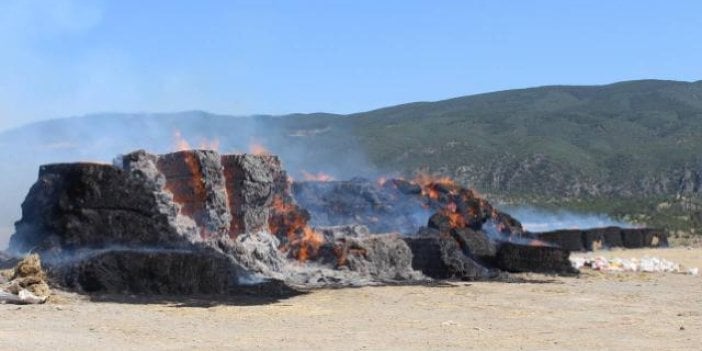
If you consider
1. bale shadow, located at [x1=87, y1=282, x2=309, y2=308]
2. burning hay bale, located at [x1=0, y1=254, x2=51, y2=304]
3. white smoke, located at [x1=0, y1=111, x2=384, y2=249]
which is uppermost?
white smoke, located at [x1=0, y1=111, x2=384, y2=249]

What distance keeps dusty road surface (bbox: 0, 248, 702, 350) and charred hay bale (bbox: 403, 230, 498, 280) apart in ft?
7.82

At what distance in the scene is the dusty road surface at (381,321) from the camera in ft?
39.0

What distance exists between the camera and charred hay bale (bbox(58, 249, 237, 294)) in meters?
16.9

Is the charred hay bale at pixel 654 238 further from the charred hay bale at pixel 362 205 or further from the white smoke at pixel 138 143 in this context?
the white smoke at pixel 138 143

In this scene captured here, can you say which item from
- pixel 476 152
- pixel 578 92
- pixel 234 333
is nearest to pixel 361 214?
pixel 234 333

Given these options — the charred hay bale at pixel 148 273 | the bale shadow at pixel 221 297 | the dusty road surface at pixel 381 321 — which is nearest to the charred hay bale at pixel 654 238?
the dusty road surface at pixel 381 321

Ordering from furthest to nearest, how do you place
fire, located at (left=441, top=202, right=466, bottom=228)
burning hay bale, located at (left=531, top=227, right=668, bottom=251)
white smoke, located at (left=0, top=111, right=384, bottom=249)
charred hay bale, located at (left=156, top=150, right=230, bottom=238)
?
white smoke, located at (left=0, top=111, right=384, bottom=249), burning hay bale, located at (left=531, top=227, right=668, bottom=251), fire, located at (left=441, top=202, right=466, bottom=228), charred hay bale, located at (left=156, top=150, right=230, bottom=238)

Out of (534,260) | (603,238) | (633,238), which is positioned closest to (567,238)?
(603,238)

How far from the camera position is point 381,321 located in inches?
561

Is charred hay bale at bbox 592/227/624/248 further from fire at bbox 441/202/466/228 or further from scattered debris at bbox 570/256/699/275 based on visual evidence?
scattered debris at bbox 570/256/699/275

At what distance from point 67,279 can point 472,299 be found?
6.94m

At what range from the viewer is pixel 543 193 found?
83938 mm

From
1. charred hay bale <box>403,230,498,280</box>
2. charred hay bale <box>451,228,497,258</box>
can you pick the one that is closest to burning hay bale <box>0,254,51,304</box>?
charred hay bale <box>403,230,498,280</box>

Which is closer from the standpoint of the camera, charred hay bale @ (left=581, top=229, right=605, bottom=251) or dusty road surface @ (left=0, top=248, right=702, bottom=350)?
dusty road surface @ (left=0, top=248, right=702, bottom=350)
